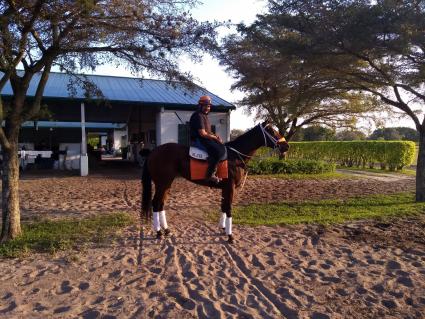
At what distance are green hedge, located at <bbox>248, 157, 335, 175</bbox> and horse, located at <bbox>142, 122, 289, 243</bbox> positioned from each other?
10.0m

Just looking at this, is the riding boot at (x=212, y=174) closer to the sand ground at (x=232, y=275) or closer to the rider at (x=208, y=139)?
the rider at (x=208, y=139)

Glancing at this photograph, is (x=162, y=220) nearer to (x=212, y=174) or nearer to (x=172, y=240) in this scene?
(x=172, y=240)

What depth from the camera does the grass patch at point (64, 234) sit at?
559 cm

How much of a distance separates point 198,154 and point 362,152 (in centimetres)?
1967

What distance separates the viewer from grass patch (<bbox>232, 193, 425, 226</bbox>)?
776cm

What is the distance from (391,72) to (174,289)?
8732mm

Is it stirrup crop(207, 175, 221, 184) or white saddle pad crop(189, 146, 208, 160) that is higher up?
white saddle pad crop(189, 146, 208, 160)

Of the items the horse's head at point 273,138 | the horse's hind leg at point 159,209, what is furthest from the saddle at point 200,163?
the horse's head at point 273,138

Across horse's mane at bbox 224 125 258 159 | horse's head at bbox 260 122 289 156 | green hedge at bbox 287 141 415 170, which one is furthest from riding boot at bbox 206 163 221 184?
green hedge at bbox 287 141 415 170

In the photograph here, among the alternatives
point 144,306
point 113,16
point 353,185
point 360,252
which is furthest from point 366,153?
point 144,306

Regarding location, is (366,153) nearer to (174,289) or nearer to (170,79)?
(170,79)

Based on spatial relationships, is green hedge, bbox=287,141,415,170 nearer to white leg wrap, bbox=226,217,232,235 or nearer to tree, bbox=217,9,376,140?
tree, bbox=217,9,376,140

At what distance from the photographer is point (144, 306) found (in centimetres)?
379

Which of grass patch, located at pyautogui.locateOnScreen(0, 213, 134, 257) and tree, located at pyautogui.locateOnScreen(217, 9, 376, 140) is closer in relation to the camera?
grass patch, located at pyautogui.locateOnScreen(0, 213, 134, 257)
